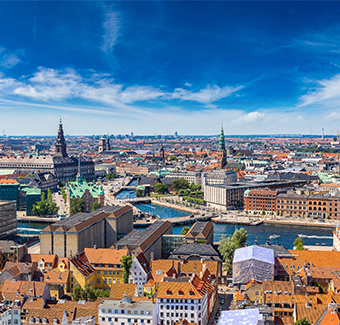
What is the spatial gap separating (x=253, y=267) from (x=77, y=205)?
45506mm

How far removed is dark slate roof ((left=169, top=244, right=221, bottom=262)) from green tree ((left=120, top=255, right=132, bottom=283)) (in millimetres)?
4946

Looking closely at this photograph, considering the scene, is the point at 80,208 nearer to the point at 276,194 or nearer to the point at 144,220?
the point at 144,220

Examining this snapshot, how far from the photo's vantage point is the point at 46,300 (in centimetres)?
3306

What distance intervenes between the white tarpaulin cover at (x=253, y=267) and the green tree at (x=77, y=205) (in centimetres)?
4297

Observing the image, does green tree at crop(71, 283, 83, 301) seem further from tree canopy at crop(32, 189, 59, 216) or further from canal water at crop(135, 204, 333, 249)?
tree canopy at crop(32, 189, 59, 216)

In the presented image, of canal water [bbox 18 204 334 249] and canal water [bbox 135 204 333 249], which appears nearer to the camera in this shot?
canal water [bbox 135 204 333 249]

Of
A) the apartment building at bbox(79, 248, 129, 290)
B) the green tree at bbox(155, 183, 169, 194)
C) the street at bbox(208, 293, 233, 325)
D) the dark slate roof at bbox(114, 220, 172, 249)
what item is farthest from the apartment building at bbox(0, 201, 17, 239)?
the green tree at bbox(155, 183, 169, 194)

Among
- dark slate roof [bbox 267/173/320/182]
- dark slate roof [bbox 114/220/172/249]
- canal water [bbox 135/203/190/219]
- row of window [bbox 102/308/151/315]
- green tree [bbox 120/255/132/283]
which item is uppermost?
dark slate roof [bbox 267/173/320/182]

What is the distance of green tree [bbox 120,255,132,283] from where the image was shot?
123 ft

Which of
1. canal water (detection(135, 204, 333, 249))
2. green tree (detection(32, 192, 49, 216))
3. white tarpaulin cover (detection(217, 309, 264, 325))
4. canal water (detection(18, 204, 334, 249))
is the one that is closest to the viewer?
white tarpaulin cover (detection(217, 309, 264, 325))

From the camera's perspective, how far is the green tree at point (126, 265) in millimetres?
37438

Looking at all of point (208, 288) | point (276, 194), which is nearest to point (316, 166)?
point (276, 194)

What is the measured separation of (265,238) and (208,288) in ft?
103

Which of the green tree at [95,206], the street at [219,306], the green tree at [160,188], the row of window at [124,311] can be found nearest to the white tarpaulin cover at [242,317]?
the street at [219,306]
